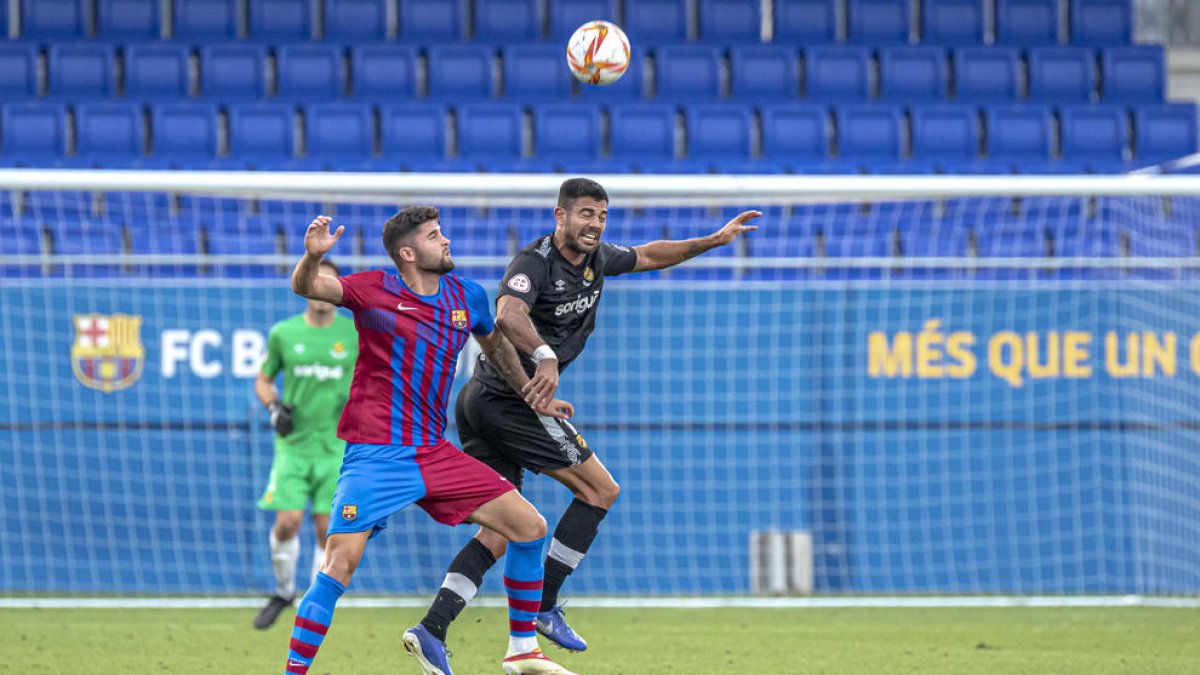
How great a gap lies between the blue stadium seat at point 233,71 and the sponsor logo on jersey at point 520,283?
1017cm

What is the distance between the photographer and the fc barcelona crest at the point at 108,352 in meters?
10.4

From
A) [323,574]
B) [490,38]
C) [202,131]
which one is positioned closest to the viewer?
[323,574]

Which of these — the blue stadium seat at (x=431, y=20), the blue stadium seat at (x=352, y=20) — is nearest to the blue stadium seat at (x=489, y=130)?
the blue stadium seat at (x=431, y=20)

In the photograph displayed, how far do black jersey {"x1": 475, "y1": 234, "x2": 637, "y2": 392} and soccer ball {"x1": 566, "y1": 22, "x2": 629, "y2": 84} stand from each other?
1328 mm

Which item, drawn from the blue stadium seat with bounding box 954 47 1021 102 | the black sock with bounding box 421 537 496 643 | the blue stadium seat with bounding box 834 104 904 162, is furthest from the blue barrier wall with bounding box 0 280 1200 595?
the blue stadium seat with bounding box 954 47 1021 102

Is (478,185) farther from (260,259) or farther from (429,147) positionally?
(429,147)

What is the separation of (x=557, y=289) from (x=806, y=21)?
11.9 metres

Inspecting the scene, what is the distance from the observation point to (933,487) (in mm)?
10789

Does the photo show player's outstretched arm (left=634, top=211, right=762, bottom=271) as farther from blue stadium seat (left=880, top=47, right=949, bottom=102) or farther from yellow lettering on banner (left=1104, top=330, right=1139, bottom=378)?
blue stadium seat (left=880, top=47, right=949, bottom=102)

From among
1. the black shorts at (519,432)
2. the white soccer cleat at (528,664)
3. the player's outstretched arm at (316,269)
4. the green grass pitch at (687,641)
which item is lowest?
the green grass pitch at (687,641)

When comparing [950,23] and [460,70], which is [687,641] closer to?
[460,70]

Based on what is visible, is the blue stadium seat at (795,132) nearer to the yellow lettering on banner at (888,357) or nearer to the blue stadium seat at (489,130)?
A: the blue stadium seat at (489,130)

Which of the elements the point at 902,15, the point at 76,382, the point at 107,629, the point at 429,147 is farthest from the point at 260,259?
the point at 902,15

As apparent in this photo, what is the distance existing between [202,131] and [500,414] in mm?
9148
